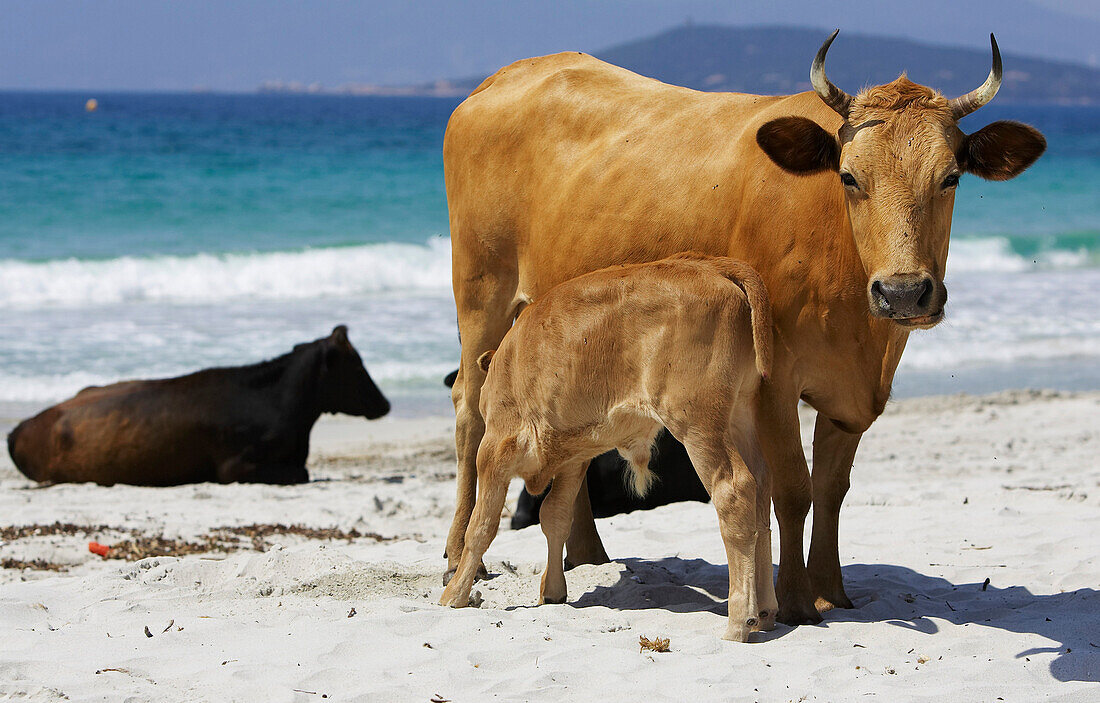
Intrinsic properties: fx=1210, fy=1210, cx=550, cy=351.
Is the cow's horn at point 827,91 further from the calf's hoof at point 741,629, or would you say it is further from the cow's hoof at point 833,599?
the cow's hoof at point 833,599

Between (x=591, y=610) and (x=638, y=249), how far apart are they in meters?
1.66

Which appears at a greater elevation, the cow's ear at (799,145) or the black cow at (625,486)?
the cow's ear at (799,145)

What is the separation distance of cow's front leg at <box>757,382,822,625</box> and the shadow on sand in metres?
0.16

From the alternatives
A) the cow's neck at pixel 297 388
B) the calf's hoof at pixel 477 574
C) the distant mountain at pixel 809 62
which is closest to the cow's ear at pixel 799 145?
the calf's hoof at pixel 477 574

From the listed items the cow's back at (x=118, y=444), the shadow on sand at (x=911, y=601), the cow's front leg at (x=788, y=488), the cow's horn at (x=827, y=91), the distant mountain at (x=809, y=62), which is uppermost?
the distant mountain at (x=809, y=62)

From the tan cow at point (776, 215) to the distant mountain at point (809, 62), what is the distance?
388 ft

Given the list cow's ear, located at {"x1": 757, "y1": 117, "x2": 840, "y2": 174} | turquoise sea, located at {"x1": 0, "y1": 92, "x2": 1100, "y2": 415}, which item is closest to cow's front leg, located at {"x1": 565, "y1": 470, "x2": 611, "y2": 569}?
cow's ear, located at {"x1": 757, "y1": 117, "x2": 840, "y2": 174}

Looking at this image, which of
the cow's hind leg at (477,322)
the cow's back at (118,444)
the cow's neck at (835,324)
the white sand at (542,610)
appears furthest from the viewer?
the cow's back at (118,444)

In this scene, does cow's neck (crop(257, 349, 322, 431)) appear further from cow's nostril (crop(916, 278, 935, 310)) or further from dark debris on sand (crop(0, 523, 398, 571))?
cow's nostril (crop(916, 278, 935, 310))

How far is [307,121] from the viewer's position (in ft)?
238

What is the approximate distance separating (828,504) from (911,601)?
585 millimetres

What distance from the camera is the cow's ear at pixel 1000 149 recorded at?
4809 millimetres

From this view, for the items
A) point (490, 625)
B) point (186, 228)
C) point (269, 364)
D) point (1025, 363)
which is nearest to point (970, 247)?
point (1025, 363)

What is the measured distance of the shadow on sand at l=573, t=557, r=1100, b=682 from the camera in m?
4.99
